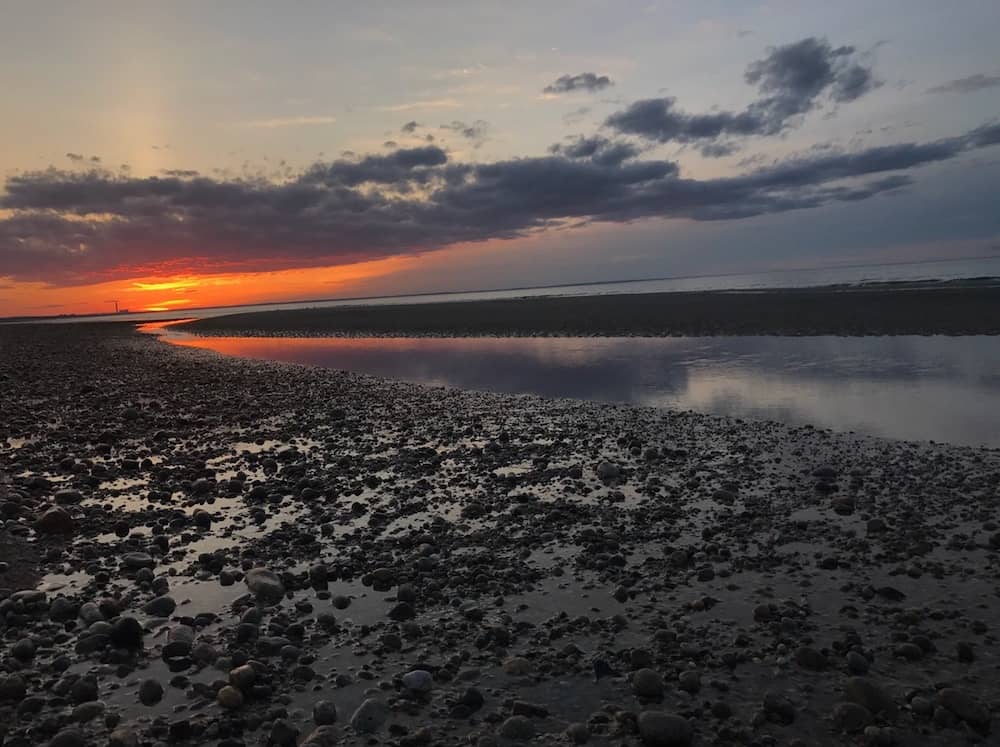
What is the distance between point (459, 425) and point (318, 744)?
12.5m

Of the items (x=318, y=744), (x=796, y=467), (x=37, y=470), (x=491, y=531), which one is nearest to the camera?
(x=318, y=744)

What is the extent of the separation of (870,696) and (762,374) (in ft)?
62.7

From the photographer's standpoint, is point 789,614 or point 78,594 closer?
point 789,614

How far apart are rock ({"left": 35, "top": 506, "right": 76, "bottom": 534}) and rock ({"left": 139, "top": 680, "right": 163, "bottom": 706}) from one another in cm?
547

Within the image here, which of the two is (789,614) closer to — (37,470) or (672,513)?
(672,513)

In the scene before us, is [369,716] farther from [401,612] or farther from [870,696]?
[870,696]

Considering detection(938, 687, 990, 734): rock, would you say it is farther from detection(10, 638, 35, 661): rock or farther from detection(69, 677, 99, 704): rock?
detection(10, 638, 35, 661): rock

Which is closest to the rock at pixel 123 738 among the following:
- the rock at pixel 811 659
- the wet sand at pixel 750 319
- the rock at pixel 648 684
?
the rock at pixel 648 684

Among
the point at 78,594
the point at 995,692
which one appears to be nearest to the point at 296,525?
the point at 78,594

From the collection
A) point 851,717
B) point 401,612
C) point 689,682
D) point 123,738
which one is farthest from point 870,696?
point 123,738

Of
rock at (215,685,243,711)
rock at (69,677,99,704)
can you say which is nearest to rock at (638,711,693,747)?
rock at (215,685,243,711)

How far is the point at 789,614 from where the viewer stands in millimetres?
6676

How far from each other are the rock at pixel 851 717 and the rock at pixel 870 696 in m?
0.11

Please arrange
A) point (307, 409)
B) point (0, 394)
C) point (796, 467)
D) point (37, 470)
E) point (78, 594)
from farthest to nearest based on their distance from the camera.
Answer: point (0, 394) → point (307, 409) → point (37, 470) → point (796, 467) → point (78, 594)
